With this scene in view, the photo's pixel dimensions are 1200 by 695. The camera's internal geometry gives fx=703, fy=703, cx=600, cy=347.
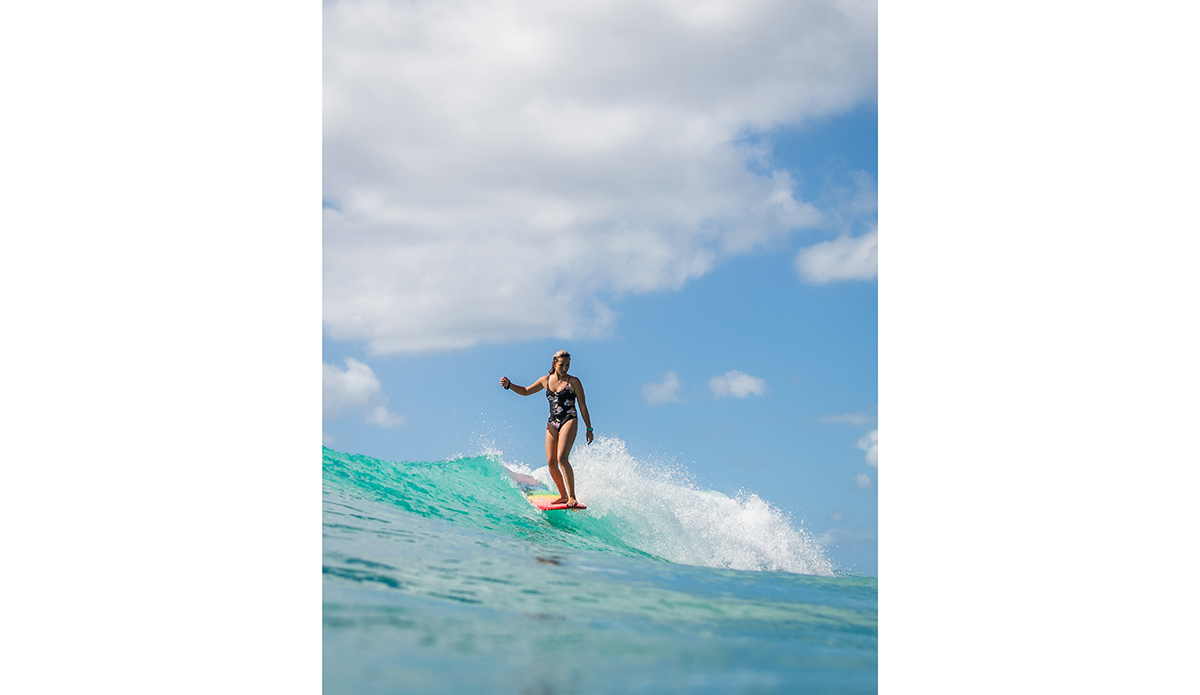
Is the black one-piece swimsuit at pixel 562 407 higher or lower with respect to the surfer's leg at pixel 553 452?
higher

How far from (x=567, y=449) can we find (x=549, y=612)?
362cm

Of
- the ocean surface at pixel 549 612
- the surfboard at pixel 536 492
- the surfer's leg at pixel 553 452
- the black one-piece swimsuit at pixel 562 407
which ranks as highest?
the black one-piece swimsuit at pixel 562 407

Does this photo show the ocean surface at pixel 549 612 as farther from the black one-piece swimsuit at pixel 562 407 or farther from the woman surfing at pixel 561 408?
the black one-piece swimsuit at pixel 562 407

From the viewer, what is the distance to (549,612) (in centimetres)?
406

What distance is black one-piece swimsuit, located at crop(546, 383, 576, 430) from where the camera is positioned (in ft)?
25.1

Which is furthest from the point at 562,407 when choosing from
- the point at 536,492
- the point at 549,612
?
the point at 549,612

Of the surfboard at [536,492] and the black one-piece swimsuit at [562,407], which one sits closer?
the black one-piece swimsuit at [562,407]

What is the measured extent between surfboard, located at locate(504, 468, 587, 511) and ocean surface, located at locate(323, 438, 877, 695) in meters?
0.24

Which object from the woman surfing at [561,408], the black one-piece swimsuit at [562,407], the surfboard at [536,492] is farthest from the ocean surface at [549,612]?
the black one-piece swimsuit at [562,407]

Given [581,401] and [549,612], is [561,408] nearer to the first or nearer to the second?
[581,401]

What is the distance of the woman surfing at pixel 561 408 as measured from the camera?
25.1ft

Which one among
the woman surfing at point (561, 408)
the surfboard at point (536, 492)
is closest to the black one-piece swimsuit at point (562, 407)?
the woman surfing at point (561, 408)

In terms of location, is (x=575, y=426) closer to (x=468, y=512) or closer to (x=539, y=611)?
(x=468, y=512)
